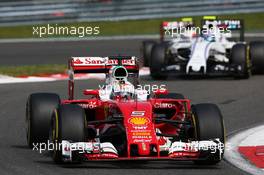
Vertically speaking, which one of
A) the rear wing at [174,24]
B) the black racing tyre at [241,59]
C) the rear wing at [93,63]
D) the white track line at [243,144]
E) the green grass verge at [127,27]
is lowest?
the white track line at [243,144]

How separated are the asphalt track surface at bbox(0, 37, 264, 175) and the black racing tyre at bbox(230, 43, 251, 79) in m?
0.23

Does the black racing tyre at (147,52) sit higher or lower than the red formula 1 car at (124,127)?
higher

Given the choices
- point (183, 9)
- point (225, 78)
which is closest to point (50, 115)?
point (225, 78)

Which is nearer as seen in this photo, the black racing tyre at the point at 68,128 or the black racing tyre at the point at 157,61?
the black racing tyre at the point at 68,128

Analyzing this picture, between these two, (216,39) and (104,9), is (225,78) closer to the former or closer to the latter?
(216,39)

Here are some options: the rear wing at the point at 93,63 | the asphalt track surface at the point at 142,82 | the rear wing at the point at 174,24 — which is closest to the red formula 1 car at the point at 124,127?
the asphalt track surface at the point at 142,82

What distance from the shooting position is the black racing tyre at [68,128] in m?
9.80

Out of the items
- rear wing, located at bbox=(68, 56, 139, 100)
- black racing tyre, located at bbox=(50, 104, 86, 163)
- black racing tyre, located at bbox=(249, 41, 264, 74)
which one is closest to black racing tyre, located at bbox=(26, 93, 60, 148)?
rear wing, located at bbox=(68, 56, 139, 100)

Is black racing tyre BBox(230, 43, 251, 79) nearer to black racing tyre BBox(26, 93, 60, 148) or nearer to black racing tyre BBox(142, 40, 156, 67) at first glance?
black racing tyre BBox(142, 40, 156, 67)

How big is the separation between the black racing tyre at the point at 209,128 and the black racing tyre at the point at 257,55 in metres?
12.1

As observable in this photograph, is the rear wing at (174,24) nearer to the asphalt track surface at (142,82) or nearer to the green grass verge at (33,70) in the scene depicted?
the asphalt track surface at (142,82)

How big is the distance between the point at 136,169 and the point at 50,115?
1732mm

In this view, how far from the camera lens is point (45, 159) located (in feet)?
34.3

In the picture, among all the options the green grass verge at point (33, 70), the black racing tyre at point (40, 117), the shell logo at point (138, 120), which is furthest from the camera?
the green grass verge at point (33, 70)
